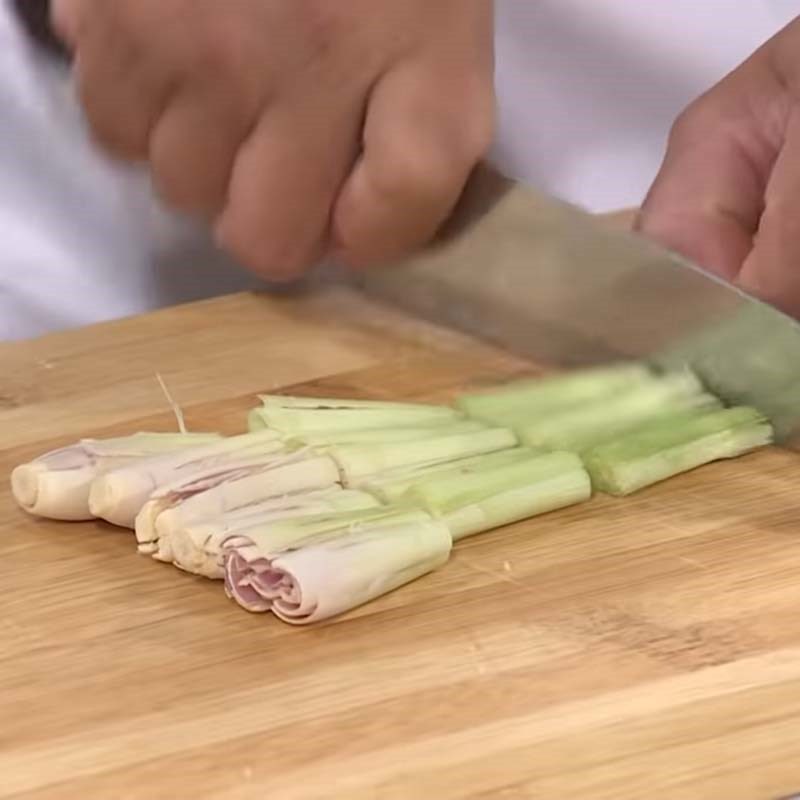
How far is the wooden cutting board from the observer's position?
1103 millimetres

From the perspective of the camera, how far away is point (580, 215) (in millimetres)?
1495

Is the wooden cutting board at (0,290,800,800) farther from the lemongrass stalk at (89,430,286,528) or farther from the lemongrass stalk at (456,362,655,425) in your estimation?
the lemongrass stalk at (456,362,655,425)

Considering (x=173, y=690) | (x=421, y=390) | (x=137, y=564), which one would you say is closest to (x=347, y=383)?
(x=421, y=390)

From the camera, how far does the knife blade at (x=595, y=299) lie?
4.79 feet

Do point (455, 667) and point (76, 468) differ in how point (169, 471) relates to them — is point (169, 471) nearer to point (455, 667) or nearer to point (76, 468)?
point (76, 468)

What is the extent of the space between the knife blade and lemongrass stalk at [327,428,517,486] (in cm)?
15

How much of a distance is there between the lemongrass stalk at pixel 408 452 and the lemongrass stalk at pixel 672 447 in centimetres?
10

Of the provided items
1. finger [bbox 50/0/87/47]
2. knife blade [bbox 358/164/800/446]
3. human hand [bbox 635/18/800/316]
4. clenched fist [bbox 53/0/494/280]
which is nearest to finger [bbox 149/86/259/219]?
clenched fist [bbox 53/0/494/280]

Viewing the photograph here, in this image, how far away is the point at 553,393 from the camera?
1558 millimetres

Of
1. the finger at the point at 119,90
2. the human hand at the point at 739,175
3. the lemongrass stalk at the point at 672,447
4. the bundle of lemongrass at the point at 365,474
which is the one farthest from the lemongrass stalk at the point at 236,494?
the human hand at the point at 739,175

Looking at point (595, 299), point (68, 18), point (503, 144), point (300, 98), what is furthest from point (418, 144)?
point (503, 144)

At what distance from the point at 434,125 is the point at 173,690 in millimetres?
568

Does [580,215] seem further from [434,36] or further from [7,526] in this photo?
[7,526]

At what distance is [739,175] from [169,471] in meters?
0.65
